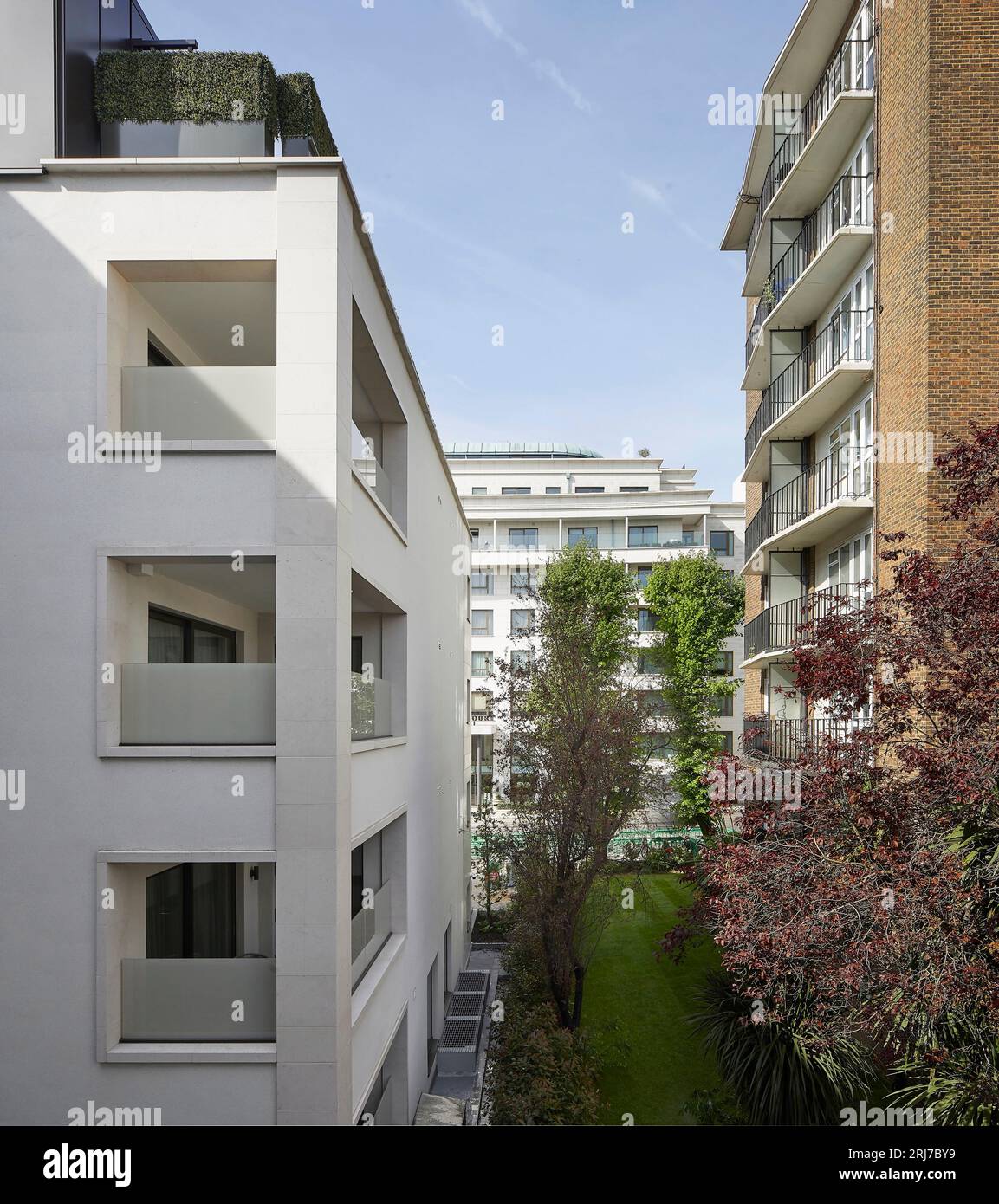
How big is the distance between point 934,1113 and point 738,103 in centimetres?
1441

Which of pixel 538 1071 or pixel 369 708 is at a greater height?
pixel 369 708

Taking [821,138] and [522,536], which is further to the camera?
[522,536]

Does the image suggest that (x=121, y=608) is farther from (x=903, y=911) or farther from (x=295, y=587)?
(x=903, y=911)

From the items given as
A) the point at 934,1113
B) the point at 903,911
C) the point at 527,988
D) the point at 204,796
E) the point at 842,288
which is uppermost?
the point at 842,288

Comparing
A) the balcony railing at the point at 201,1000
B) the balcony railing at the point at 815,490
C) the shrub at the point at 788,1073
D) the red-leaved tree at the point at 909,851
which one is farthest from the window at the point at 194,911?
the balcony railing at the point at 815,490

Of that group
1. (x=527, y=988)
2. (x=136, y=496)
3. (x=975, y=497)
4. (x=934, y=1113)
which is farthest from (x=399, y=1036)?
(x=975, y=497)

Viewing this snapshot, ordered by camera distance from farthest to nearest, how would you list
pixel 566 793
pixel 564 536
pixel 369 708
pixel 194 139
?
pixel 564 536 → pixel 566 793 → pixel 369 708 → pixel 194 139

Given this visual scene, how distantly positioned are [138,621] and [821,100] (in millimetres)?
17430

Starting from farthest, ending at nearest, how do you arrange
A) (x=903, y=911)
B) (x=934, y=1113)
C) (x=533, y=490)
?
(x=533, y=490), (x=934, y=1113), (x=903, y=911)

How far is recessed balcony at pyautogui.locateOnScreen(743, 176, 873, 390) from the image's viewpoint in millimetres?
16062

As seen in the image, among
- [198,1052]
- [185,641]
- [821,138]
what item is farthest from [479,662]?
[198,1052]

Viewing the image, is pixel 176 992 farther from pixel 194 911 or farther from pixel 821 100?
pixel 821 100

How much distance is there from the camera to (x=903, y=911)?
25.3 ft

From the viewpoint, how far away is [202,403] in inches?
344
